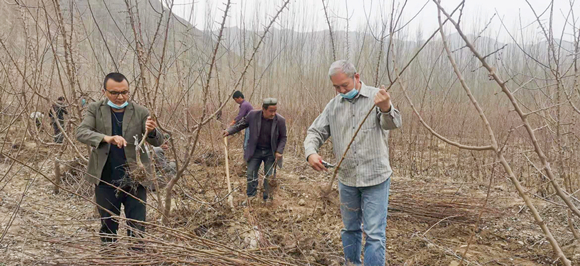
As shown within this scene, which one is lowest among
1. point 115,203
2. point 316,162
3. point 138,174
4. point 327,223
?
point 327,223

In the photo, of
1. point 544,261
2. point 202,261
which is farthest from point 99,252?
point 544,261

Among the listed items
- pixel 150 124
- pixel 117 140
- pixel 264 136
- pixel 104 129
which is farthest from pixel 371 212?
pixel 264 136

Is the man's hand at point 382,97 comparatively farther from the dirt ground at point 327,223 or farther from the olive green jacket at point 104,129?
the olive green jacket at point 104,129

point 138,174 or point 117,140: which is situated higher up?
point 117,140

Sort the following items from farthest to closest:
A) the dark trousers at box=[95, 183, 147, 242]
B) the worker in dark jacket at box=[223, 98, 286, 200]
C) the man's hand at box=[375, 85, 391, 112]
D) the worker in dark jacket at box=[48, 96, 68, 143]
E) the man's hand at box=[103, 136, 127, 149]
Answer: the worker in dark jacket at box=[223, 98, 286, 200] < the worker in dark jacket at box=[48, 96, 68, 143] < the dark trousers at box=[95, 183, 147, 242] < the man's hand at box=[103, 136, 127, 149] < the man's hand at box=[375, 85, 391, 112]

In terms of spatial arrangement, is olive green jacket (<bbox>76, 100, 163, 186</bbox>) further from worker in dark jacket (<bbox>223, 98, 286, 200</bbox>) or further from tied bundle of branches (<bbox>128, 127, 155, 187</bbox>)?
worker in dark jacket (<bbox>223, 98, 286, 200</bbox>)

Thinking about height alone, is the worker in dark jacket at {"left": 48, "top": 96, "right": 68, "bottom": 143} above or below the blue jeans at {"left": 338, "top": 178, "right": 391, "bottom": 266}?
above

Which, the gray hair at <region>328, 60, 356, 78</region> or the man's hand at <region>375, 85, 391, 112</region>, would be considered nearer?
the man's hand at <region>375, 85, 391, 112</region>

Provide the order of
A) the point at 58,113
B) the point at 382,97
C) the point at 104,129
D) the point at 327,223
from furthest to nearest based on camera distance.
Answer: the point at 58,113 < the point at 327,223 < the point at 104,129 < the point at 382,97

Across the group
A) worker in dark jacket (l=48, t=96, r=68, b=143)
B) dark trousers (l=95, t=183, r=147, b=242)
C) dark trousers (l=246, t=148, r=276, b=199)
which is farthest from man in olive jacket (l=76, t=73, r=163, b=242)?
dark trousers (l=246, t=148, r=276, b=199)

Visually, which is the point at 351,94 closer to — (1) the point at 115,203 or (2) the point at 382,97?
(2) the point at 382,97

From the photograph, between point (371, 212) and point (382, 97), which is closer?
point (382, 97)

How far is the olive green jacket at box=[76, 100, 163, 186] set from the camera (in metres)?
2.39

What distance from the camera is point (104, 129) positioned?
2461mm
